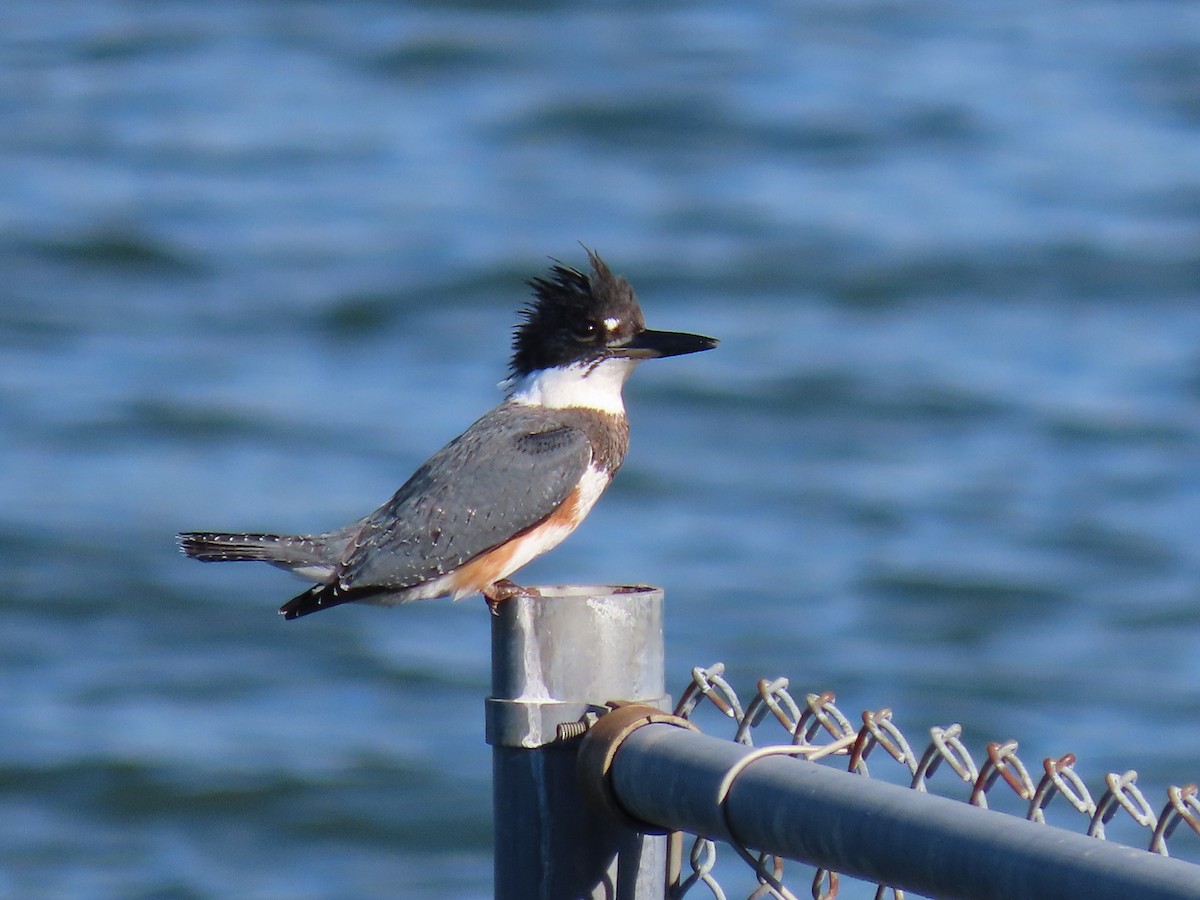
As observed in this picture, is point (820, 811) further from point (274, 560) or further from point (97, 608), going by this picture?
point (97, 608)

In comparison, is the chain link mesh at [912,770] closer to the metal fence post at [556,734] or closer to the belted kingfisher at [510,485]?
the metal fence post at [556,734]

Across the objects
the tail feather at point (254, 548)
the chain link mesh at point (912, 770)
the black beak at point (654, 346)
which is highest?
the black beak at point (654, 346)

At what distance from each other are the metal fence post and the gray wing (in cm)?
136

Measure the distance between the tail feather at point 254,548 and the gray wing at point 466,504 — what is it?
81 millimetres

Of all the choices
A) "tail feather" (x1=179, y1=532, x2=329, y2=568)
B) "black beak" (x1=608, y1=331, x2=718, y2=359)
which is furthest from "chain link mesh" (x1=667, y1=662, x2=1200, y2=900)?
"black beak" (x1=608, y1=331, x2=718, y2=359)

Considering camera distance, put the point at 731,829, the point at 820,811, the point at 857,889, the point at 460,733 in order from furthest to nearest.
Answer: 1. the point at 460,733
2. the point at 857,889
3. the point at 731,829
4. the point at 820,811

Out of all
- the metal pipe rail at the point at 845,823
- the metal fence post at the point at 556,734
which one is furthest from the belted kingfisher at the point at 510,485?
the metal pipe rail at the point at 845,823

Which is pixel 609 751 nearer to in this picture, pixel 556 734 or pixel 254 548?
pixel 556 734

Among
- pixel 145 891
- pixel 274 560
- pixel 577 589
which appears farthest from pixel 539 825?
pixel 145 891

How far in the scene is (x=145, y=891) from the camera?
7.53 m

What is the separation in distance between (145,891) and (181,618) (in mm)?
2580

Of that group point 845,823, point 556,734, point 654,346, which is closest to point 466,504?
point 654,346

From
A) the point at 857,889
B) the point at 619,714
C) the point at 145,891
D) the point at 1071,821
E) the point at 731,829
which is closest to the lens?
the point at 731,829

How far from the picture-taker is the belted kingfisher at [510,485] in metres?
3.62
